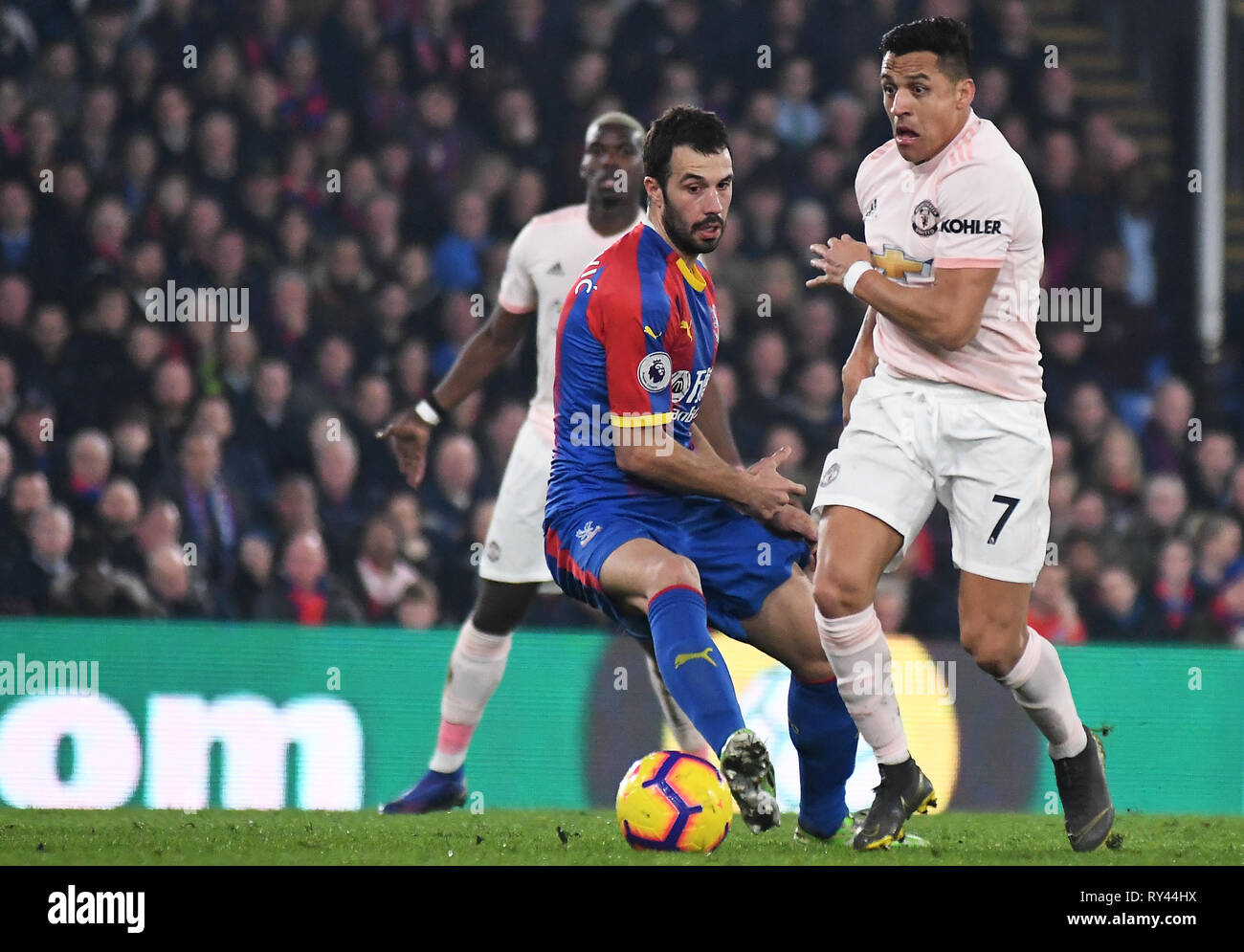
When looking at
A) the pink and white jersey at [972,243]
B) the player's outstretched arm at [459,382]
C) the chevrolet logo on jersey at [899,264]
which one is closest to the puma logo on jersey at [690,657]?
the pink and white jersey at [972,243]

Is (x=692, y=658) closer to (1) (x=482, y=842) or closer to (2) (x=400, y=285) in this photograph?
(1) (x=482, y=842)

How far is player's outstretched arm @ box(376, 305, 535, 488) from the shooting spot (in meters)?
6.70

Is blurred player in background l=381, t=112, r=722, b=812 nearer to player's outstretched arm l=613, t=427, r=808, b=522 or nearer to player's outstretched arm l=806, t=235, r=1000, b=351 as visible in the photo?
player's outstretched arm l=613, t=427, r=808, b=522

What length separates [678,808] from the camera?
462cm

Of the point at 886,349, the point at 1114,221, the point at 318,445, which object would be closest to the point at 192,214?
the point at 318,445

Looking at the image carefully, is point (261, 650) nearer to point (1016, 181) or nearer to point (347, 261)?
point (347, 261)

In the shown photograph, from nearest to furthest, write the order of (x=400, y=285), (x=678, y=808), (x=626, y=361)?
1. (x=678, y=808)
2. (x=626, y=361)
3. (x=400, y=285)

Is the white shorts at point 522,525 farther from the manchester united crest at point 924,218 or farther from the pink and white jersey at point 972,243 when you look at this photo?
the manchester united crest at point 924,218

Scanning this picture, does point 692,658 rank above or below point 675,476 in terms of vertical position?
below

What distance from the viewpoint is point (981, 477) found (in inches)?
192

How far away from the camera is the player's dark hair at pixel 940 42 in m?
4.87

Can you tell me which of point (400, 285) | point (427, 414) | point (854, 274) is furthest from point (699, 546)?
point (400, 285)

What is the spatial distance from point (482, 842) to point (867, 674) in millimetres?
1247

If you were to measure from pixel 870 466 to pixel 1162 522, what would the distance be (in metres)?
4.49
